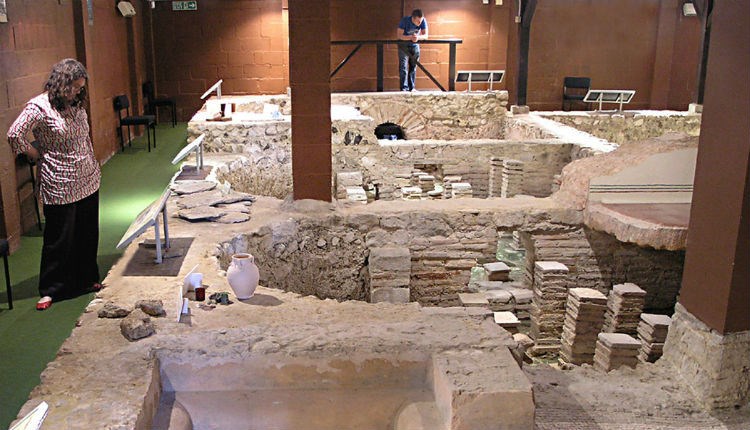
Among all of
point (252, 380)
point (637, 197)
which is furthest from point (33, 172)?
point (637, 197)

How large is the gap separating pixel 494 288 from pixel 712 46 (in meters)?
3.84

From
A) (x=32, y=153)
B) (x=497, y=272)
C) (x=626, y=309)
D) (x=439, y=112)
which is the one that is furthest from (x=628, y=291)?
(x=439, y=112)

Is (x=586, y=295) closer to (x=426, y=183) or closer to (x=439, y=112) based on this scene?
(x=426, y=183)

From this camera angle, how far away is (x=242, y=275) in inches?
190

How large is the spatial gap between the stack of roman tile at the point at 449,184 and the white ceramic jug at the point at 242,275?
20.3 ft

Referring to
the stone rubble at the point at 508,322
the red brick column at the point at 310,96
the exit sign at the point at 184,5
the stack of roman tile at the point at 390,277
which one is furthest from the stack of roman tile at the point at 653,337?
the exit sign at the point at 184,5

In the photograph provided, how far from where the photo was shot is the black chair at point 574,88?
1652cm

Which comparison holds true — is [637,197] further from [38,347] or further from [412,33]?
[412,33]

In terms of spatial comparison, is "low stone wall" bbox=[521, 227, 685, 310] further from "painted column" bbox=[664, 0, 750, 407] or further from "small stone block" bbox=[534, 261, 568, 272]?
"painted column" bbox=[664, 0, 750, 407]

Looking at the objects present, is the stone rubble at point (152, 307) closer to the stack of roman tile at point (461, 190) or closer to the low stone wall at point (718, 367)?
the low stone wall at point (718, 367)

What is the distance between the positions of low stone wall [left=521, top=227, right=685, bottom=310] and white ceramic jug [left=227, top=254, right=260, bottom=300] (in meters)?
3.71

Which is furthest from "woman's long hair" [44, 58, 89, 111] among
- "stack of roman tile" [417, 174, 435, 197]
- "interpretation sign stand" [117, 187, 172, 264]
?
"stack of roman tile" [417, 174, 435, 197]

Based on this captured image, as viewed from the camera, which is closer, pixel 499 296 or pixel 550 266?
pixel 550 266

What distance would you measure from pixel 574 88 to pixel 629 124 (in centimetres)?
305
